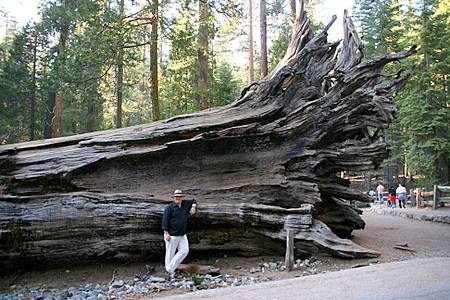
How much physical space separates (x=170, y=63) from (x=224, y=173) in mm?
14848

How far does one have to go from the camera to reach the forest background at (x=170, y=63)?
14.2m

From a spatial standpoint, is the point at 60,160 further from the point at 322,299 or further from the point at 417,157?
the point at 417,157

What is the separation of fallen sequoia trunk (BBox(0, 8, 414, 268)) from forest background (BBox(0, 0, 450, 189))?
4.65m

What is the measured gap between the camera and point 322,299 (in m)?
3.75

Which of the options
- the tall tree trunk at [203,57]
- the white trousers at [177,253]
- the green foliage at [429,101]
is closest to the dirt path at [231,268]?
the white trousers at [177,253]

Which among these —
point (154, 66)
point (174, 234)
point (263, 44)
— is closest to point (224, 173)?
point (174, 234)

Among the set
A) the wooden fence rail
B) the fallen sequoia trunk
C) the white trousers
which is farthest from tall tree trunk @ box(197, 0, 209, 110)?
the wooden fence rail

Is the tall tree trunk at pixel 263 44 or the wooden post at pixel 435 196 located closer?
the tall tree trunk at pixel 263 44

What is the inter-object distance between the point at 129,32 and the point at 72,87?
10.3 ft

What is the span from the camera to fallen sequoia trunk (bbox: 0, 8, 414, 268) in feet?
28.6

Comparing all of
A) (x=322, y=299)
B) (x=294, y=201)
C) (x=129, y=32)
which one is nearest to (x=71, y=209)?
(x=294, y=201)

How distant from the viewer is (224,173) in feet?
34.1

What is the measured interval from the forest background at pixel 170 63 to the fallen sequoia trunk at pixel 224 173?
4647mm

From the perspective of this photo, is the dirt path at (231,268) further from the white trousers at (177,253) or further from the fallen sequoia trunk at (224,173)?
the white trousers at (177,253)
